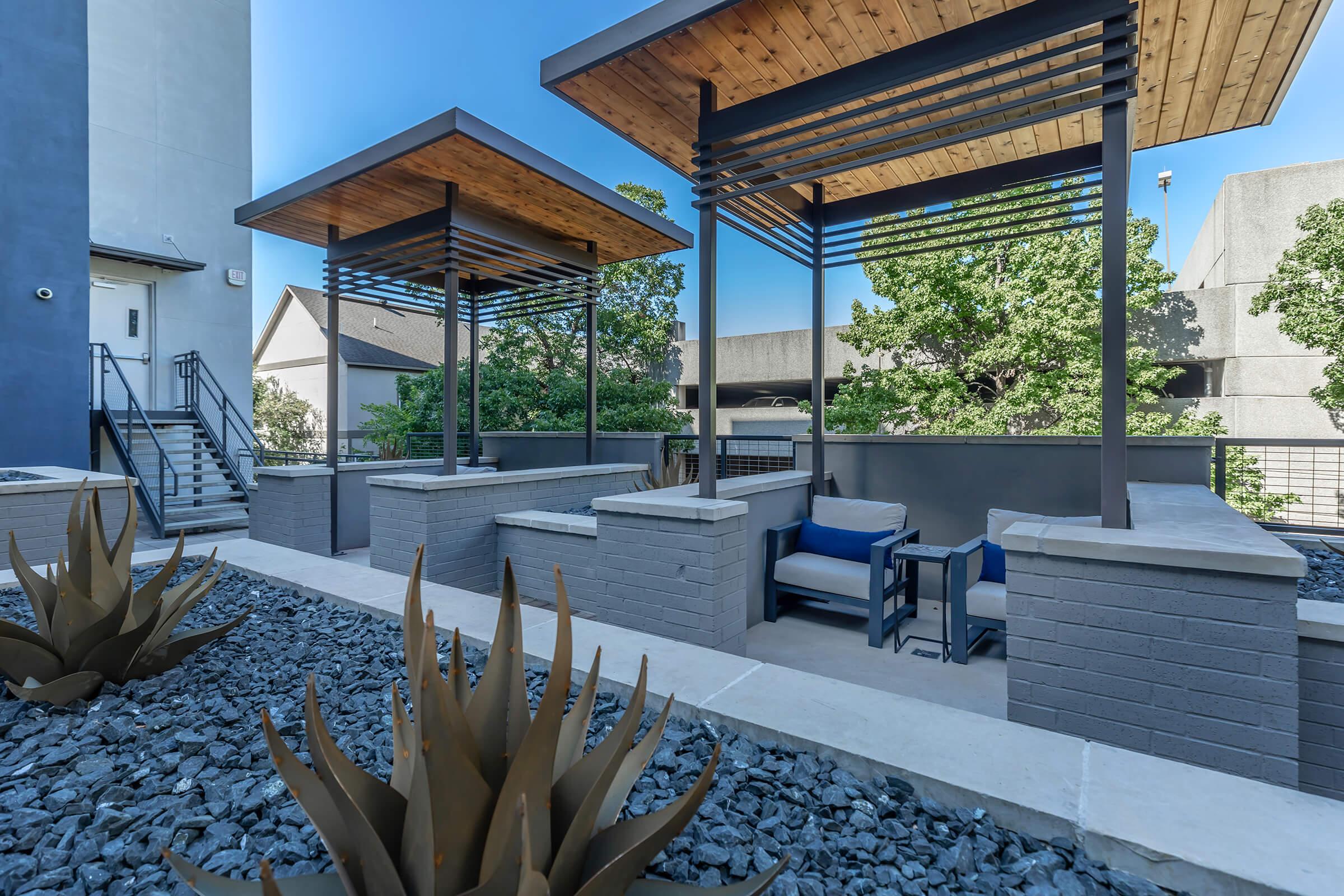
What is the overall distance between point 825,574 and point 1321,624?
2359mm

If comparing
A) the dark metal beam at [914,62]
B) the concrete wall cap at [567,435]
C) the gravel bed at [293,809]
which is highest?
the dark metal beam at [914,62]

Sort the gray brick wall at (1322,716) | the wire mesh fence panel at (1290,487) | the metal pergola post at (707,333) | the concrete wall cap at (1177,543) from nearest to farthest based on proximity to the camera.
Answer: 1. the concrete wall cap at (1177,543)
2. the gray brick wall at (1322,716)
3. the metal pergola post at (707,333)
4. the wire mesh fence panel at (1290,487)

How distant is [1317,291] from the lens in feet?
31.8

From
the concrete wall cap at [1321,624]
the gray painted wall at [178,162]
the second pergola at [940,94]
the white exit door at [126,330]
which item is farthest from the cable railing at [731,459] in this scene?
the white exit door at [126,330]

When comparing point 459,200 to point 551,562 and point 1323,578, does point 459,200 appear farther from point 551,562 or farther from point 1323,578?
point 1323,578

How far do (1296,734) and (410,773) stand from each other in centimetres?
257

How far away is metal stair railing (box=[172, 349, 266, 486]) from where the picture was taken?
9.32 m

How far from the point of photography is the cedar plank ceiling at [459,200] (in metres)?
4.39

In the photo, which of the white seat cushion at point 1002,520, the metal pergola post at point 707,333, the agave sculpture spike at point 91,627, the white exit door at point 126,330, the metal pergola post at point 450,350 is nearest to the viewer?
the agave sculpture spike at point 91,627

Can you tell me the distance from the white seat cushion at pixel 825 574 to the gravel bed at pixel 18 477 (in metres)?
5.30

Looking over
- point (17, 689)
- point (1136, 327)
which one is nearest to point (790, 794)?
point (17, 689)

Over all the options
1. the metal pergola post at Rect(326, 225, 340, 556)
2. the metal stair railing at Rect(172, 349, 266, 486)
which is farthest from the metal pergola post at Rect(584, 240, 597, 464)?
the metal stair railing at Rect(172, 349, 266, 486)

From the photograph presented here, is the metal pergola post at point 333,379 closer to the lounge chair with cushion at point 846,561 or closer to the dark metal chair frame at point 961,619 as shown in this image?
the lounge chair with cushion at point 846,561

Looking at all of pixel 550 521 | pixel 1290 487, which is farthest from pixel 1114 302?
pixel 1290 487
